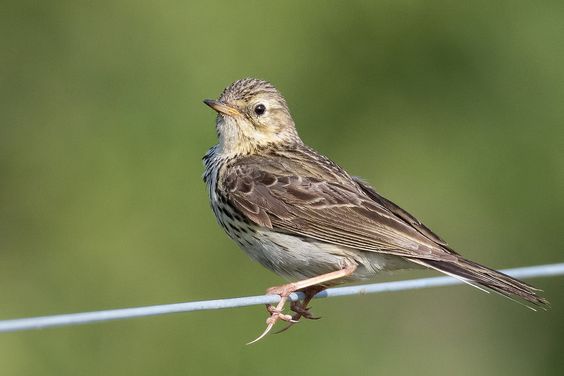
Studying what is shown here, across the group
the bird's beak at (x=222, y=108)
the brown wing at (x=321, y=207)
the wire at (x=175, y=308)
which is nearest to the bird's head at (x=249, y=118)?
the bird's beak at (x=222, y=108)

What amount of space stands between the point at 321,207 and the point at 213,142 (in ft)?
9.75

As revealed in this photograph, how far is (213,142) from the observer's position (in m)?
9.95

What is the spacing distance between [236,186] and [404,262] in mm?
1000

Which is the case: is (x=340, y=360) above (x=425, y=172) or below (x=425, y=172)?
below

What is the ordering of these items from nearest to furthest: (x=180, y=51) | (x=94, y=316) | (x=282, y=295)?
(x=94, y=316) < (x=282, y=295) < (x=180, y=51)

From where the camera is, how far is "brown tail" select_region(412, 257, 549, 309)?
20.4 feet

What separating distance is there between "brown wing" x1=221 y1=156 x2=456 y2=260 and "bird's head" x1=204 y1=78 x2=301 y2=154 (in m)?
0.15

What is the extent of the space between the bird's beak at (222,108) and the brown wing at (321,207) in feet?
0.93

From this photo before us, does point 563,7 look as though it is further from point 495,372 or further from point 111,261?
point 111,261

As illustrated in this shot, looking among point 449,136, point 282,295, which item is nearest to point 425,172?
point 449,136

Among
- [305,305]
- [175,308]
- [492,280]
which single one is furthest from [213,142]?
[175,308]

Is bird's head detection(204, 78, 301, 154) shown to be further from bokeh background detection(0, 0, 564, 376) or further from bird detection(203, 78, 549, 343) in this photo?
bokeh background detection(0, 0, 564, 376)

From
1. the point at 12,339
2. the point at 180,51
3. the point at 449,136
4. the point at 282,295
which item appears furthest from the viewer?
the point at 449,136

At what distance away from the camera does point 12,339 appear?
9.23m
